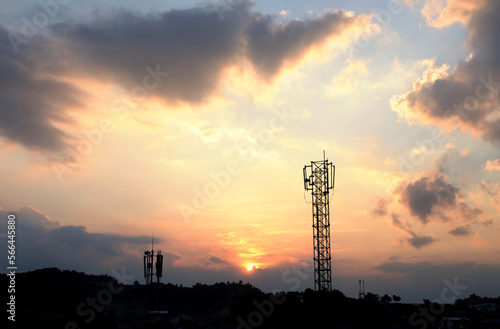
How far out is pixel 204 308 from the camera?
13075cm

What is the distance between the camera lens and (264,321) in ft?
293

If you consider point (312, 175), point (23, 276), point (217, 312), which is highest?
point (312, 175)

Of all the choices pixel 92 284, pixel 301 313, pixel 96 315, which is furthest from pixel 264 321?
pixel 92 284

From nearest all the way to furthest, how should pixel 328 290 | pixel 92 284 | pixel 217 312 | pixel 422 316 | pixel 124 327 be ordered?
pixel 328 290 < pixel 124 327 < pixel 422 316 < pixel 217 312 < pixel 92 284

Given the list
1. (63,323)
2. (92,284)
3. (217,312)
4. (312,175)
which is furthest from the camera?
(92,284)

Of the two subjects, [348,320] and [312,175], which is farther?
[348,320]

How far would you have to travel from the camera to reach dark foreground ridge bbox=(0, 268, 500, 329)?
80.1 m

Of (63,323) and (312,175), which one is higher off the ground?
(312,175)

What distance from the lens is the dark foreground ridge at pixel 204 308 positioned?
8006 cm

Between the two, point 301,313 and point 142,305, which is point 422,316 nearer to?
point 301,313

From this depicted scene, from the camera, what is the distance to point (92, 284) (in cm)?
13762

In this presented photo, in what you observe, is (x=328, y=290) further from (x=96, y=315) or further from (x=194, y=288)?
(x=194, y=288)

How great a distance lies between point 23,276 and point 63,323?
72368 millimetres

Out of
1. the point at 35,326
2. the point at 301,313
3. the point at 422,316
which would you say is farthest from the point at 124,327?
the point at 422,316
